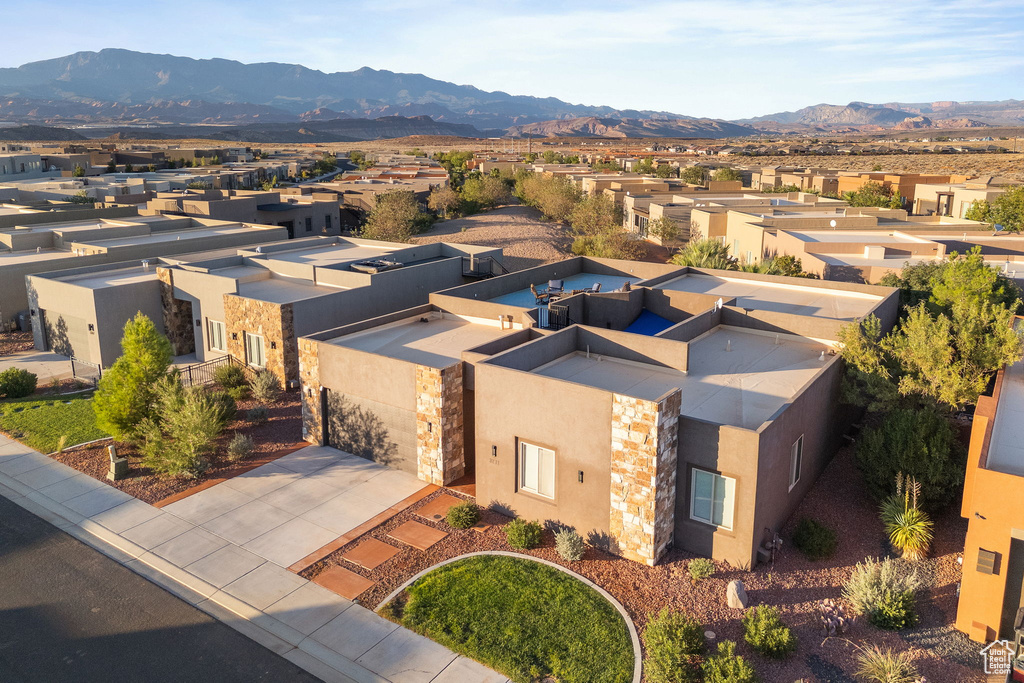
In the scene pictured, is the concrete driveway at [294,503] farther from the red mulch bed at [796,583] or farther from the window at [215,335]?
the window at [215,335]

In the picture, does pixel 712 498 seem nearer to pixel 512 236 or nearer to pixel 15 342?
pixel 15 342

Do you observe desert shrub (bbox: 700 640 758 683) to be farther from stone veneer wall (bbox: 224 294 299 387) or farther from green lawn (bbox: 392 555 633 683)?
stone veneer wall (bbox: 224 294 299 387)

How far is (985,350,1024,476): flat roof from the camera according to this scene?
1388cm

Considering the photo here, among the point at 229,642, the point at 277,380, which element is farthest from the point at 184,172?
the point at 229,642

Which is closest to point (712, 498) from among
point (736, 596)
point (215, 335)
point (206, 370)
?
point (736, 596)

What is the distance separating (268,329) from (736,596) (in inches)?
734

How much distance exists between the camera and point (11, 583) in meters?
15.2

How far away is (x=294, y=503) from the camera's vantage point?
60.2ft

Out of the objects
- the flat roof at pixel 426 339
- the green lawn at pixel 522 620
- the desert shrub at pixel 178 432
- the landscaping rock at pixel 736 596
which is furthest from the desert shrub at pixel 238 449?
the landscaping rock at pixel 736 596

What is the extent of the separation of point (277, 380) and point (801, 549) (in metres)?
18.1

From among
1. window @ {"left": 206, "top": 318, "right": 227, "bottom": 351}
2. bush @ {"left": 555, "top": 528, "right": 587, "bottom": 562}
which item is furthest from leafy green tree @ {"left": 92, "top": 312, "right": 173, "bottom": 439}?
bush @ {"left": 555, "top": 528, "right": 587, "bottom": 562}

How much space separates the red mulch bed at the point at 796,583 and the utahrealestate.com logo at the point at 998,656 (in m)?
0.18

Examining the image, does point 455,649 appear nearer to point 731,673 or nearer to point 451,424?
point 731,673

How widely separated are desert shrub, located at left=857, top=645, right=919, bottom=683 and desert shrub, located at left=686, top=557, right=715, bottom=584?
3.06m
